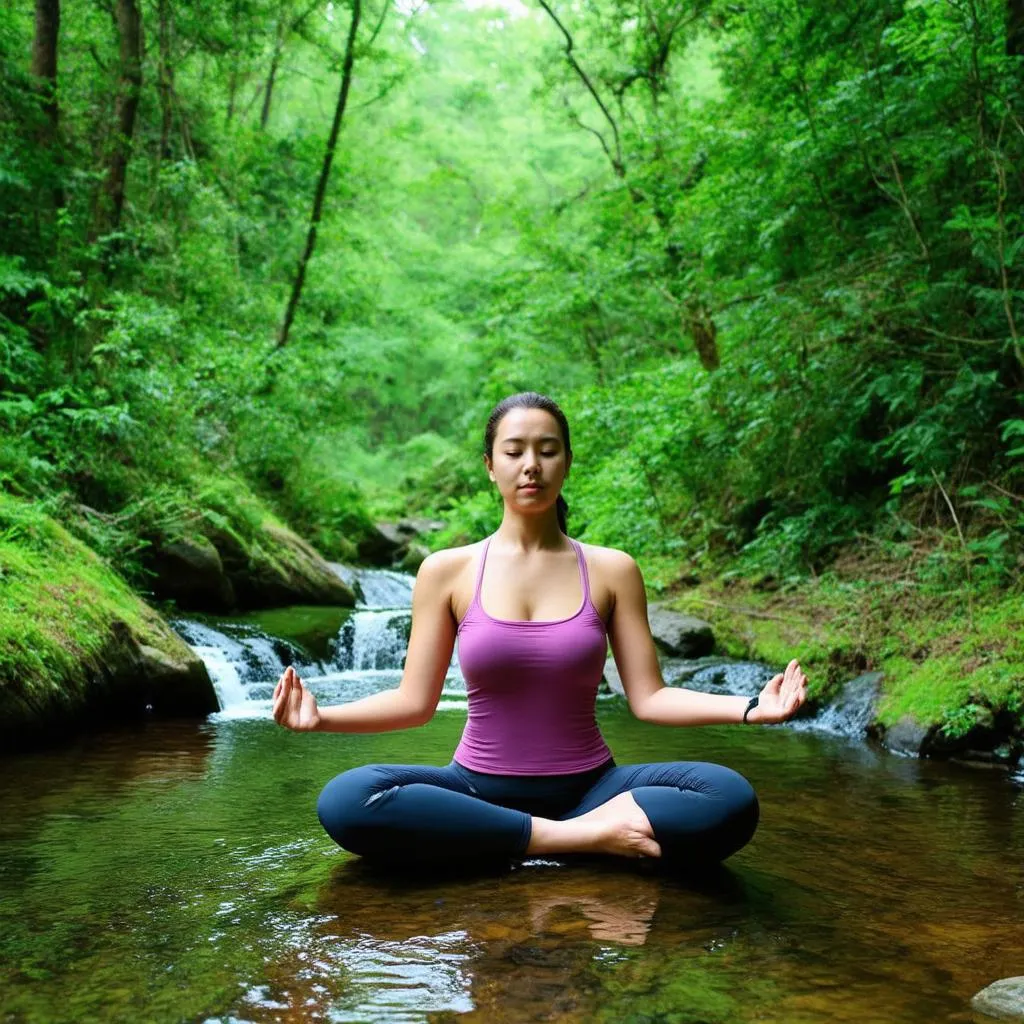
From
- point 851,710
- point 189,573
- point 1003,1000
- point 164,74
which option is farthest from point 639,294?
point 1003,1000

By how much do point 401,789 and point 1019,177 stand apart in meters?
6.22

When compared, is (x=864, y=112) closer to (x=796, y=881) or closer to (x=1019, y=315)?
(x=1019, y=315)

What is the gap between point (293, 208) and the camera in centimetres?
1595

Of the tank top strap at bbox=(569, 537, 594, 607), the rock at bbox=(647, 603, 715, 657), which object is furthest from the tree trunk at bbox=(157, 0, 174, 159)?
the tank top strap at bbox=(569, 537, 594, 607)

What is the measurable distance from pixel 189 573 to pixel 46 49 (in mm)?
5817

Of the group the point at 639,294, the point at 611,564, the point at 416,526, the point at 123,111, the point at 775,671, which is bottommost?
the point at 775,671

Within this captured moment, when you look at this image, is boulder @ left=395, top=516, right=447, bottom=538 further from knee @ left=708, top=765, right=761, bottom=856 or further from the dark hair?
knee @ left=708, top=765, right=761, bottom=856

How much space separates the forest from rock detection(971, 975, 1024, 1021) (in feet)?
12.0

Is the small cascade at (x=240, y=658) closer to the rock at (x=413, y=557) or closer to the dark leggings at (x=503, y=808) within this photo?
the dark leggings at (x=503, y=808)

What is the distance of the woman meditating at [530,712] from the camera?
275 centimetres

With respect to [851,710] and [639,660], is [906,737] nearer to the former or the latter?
[851,710]

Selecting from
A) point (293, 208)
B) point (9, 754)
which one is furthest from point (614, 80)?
point (9, 754)

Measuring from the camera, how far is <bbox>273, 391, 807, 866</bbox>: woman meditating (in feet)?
9.01

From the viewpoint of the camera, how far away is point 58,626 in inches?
233
